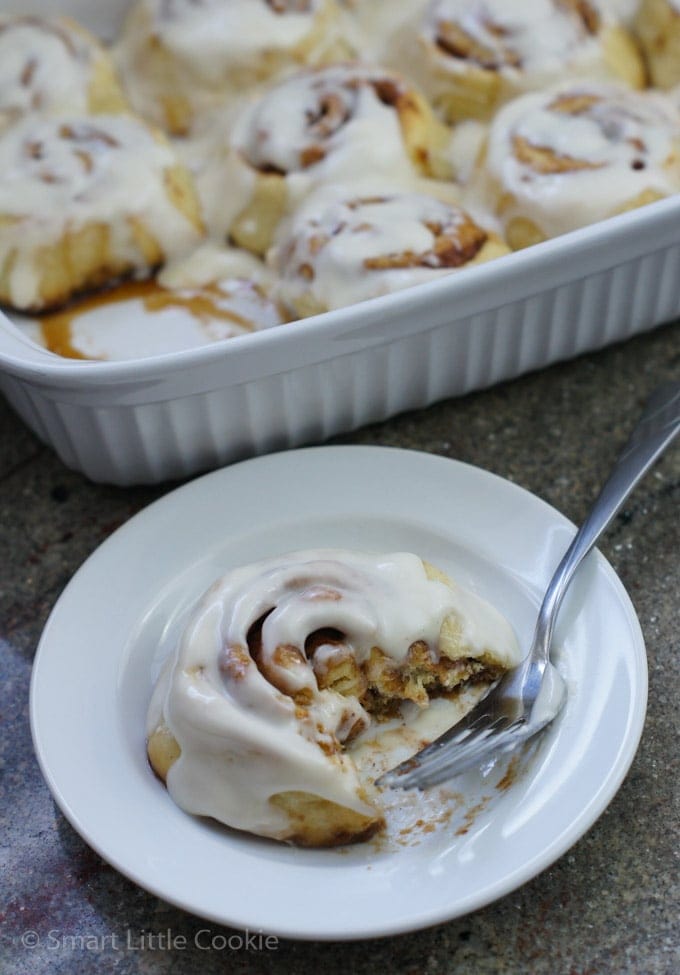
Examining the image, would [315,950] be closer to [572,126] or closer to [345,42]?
[572,126]

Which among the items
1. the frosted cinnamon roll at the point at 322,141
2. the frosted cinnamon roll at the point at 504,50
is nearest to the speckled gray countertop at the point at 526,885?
the frosted cinnamon roll at the point at 322,141

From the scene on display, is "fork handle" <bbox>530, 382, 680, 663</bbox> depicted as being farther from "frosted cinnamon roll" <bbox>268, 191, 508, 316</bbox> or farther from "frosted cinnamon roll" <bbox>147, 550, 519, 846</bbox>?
"frosted cinnamon roll" <bbox>268, 191, 508, 316</bbox>

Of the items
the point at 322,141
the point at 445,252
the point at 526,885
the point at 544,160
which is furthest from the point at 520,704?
the point at 322,141

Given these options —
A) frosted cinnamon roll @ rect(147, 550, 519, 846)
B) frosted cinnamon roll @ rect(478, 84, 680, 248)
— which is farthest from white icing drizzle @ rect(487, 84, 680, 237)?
frosted cinnamon roll @ rect(147, 550, 519, 846)

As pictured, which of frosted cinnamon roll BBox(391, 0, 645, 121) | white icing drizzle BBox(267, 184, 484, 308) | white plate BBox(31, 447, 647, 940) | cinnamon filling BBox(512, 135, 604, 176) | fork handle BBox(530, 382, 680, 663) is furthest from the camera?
frosted cinnamon roll BBox(391, 0, 645, 121)

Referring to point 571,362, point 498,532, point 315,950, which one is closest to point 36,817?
point 315,950

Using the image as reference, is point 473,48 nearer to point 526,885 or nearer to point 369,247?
point 369,247
